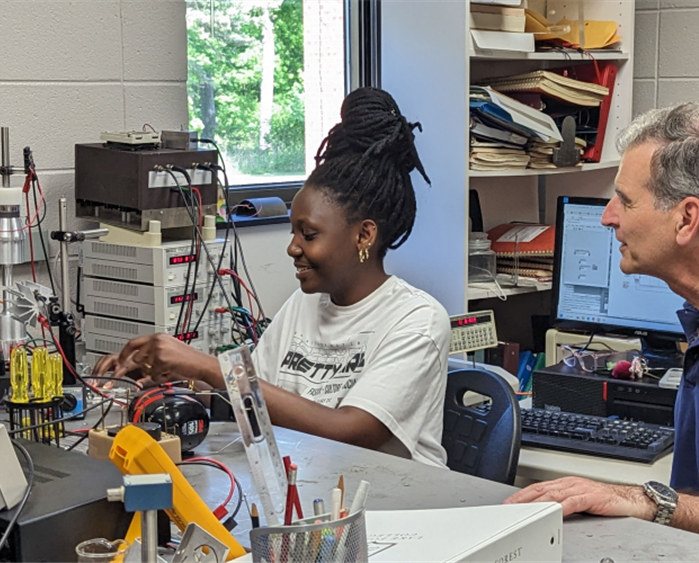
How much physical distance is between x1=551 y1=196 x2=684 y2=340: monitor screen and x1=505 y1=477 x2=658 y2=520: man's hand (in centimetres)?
121

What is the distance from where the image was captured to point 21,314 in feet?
5.77

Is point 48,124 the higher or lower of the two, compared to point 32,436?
higher

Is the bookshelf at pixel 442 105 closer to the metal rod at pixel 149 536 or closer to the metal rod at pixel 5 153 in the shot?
the metal rod at pixel 5 153

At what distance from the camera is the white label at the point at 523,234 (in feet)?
9.68

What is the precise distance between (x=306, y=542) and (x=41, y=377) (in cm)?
69

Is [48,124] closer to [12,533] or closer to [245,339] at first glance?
[245,339]

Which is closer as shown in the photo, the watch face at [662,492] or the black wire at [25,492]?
the black wire at [25,492]

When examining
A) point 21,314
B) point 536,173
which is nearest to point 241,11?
point 536,173

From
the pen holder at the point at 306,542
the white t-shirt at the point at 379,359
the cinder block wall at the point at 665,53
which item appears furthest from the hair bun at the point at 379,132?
the cinder block wall at the point at 665,53

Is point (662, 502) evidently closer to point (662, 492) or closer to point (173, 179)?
point (662, 492)

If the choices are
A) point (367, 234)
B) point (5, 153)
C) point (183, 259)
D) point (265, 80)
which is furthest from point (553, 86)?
point (5, 153)

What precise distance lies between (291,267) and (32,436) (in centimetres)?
159

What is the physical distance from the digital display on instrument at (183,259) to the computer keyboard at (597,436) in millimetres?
839

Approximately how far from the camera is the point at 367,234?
1.96 meters
